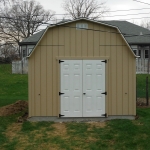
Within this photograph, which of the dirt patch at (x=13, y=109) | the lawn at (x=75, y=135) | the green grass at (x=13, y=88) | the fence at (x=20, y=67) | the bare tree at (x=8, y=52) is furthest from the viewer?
the bare tree at (x=8, y=52)

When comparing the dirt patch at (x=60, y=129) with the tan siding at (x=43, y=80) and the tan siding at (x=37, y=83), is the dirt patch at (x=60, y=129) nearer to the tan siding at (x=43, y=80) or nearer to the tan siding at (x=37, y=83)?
the tan siding at (x=43, y=80)

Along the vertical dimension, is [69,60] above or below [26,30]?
below

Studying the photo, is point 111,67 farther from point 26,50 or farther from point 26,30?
point 26,30

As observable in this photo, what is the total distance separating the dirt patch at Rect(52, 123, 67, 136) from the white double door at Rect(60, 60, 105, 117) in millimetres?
880

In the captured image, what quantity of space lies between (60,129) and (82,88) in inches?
74.6

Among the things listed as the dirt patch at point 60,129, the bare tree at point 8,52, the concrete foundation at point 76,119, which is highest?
the bare tree at point 8,52

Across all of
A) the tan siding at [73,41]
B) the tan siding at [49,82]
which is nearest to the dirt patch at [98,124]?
the tan siding at [49,82]

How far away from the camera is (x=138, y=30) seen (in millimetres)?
30469

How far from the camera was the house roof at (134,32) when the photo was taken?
27.9 metres

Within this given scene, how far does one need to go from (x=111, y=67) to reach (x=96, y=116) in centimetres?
177

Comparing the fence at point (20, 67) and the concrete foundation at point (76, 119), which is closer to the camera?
the concrete foundation at point (76, 119)

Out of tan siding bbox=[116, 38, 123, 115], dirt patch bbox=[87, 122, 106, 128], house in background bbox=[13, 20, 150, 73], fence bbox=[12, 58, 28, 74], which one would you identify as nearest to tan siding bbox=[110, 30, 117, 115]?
tan siding bbox=[116, 38, 123, 115]

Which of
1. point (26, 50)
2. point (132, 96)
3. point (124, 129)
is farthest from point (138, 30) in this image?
point (124, 129)

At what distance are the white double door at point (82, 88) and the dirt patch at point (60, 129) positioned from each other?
0.88 m
